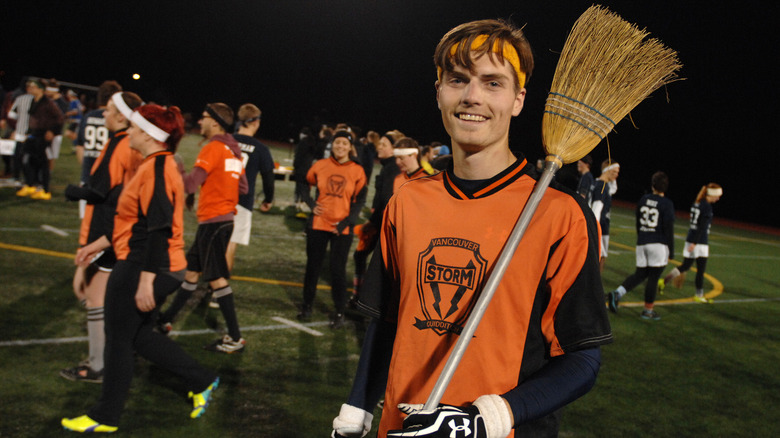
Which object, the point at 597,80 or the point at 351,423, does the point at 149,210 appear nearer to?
the point at 351,423

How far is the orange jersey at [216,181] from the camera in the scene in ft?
19.3

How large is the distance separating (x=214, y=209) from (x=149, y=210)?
7.05 feet

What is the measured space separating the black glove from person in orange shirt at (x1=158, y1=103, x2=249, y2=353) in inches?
173

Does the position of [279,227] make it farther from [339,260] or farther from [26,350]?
[26,350]

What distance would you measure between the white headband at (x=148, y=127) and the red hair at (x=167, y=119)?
0.02m

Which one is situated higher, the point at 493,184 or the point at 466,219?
the point at 493,184

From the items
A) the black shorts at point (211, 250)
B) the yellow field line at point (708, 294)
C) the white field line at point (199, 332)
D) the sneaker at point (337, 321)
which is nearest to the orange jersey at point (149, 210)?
the black shorts at point (211, 250)

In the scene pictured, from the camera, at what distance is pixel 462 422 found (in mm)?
1464

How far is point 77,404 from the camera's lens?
4305 mm

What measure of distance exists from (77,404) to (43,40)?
41.9 m

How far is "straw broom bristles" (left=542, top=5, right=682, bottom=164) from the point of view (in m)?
1.92

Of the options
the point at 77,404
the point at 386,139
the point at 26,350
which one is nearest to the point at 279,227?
the point at 386,139

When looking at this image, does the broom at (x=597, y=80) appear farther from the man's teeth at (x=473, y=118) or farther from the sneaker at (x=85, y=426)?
the sneaker at (x=85, y=426)

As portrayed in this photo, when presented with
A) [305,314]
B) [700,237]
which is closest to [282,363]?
[305,314]
